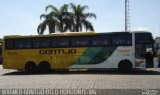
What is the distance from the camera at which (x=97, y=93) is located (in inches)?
540

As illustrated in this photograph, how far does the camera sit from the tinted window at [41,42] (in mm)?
27234

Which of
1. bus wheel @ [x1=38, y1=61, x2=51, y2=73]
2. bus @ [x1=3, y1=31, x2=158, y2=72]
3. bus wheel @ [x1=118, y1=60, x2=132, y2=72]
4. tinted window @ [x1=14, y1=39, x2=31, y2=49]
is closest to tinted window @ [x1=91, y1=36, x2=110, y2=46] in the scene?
bus @ [x1=3, y1=31, x2=158, y2=72]

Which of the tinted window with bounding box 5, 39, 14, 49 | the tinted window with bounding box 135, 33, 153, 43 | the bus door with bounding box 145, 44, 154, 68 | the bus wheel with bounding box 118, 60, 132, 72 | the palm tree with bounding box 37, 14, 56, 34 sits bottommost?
the bus wheel with bounding box 118, 60, 132, 72

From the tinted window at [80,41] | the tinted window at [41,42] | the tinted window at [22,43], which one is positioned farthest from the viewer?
the tinted window at [22,43]

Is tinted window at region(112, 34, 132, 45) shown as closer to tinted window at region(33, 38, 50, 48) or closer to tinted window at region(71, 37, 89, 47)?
tinted window at region(71, 37, 89, 47)

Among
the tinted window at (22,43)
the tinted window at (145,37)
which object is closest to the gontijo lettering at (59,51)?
the tinted window at (22,43)

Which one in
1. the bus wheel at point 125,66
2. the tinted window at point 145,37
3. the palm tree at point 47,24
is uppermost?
the palm tree at point 47,24

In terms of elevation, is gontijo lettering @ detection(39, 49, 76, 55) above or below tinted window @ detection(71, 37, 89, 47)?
below

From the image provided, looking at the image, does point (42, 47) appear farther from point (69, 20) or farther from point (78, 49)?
point (69, 20)

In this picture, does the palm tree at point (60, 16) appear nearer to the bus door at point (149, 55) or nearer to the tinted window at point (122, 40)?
the tinted window at point (122, 40)

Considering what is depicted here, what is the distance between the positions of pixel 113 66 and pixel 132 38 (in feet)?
8.13

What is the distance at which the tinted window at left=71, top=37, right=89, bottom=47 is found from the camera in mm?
26500

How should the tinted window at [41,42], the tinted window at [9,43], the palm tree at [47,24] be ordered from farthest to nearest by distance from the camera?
the palm tree at [47,24]
the tinted window at [9,43]
the tinted window at [41,42]

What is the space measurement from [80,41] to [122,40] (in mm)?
3132
